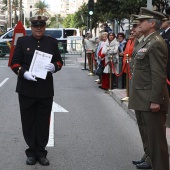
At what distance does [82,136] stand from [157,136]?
9.71ft

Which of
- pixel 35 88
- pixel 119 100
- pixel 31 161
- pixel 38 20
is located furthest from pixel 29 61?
pixel 119 100

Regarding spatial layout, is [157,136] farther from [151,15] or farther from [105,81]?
[105,81]

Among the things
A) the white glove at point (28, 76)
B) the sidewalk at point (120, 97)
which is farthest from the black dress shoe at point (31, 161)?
the sidewalk at point (120, 97)

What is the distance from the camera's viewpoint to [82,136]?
7910mm

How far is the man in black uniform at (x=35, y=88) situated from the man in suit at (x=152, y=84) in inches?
52.9

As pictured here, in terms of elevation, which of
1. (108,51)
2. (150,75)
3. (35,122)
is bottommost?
(35,122)

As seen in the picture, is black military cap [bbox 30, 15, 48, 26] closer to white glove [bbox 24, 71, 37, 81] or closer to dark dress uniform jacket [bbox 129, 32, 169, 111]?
white glove [bbox 24, 71, 37, 81]

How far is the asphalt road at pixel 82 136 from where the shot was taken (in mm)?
6270

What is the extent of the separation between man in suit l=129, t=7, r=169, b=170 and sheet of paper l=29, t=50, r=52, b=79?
4.30ft

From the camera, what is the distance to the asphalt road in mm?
6270

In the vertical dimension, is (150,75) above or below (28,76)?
above

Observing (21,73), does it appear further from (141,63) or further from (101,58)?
(101,58)

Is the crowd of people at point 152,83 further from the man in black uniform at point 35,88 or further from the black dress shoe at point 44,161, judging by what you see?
the black dress shoe at point 44,161

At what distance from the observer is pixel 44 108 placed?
6141mm
